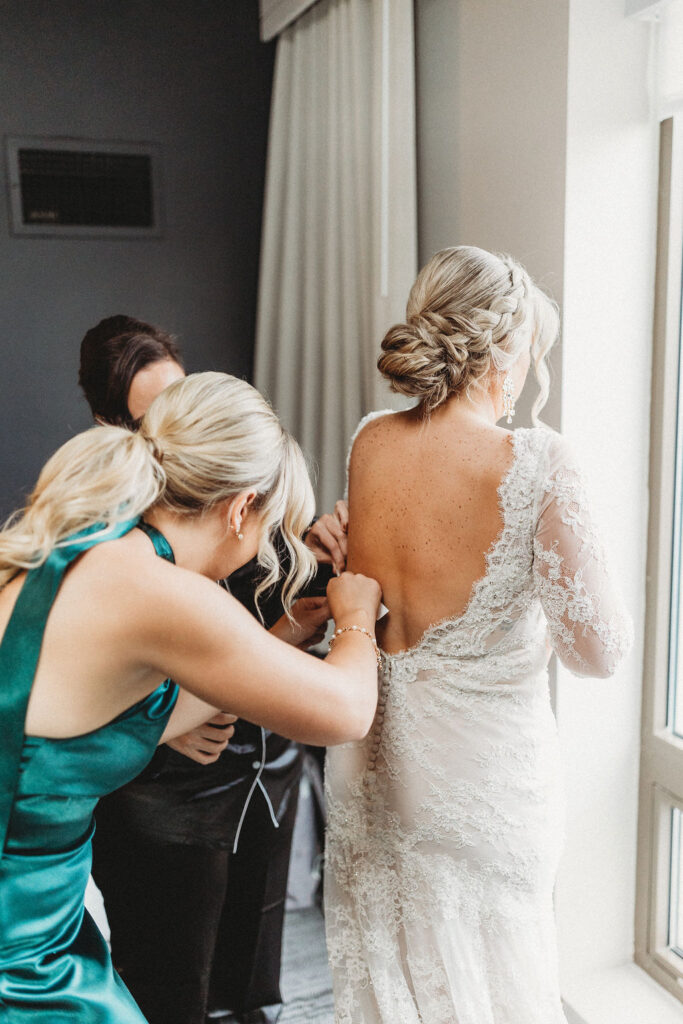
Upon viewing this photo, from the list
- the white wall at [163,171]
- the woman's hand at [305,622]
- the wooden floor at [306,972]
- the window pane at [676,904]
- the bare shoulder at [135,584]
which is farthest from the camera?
the white wall at [163,171]

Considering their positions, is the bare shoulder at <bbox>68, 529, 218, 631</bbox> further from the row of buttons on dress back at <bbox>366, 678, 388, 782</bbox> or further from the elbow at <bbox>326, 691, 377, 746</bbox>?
the row of buttons on dress back at <bbox>366, 678, 388, 782</bbox>

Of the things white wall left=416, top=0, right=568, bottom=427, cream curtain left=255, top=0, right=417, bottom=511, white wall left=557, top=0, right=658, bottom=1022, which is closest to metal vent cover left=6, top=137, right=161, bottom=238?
cream curtain left=255, top=0, right=417, bottom=511

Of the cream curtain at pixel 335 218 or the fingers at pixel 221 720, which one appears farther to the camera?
the cream curtain at pixel 335 218

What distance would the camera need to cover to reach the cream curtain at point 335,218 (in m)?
2.29

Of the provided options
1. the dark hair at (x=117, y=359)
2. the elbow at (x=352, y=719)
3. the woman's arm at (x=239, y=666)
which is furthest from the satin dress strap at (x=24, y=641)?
the dark hair at (x=117, y=359)

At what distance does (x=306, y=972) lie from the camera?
2.43 meters

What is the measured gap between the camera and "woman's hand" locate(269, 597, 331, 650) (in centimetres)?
161

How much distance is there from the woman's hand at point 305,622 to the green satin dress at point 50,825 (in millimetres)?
377

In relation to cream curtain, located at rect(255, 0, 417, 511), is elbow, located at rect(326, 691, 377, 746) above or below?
below

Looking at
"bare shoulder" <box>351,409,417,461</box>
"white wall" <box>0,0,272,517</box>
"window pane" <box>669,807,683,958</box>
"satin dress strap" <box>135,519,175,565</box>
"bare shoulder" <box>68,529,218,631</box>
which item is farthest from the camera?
"white wall" <box>0,0,272,517</box>

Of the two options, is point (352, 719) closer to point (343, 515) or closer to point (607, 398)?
point (343, 515)

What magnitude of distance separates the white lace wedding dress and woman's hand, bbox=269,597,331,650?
161 millimetres

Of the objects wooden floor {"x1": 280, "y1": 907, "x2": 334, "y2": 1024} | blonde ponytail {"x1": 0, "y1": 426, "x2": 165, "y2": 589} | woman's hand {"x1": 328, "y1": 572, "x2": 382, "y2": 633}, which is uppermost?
blonde ponytail {"x1": 0, "y1": 426, "x2": 165, "y2": 589}

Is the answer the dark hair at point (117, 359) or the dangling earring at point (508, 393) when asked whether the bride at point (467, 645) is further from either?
the dark hair at point (117, 359)
